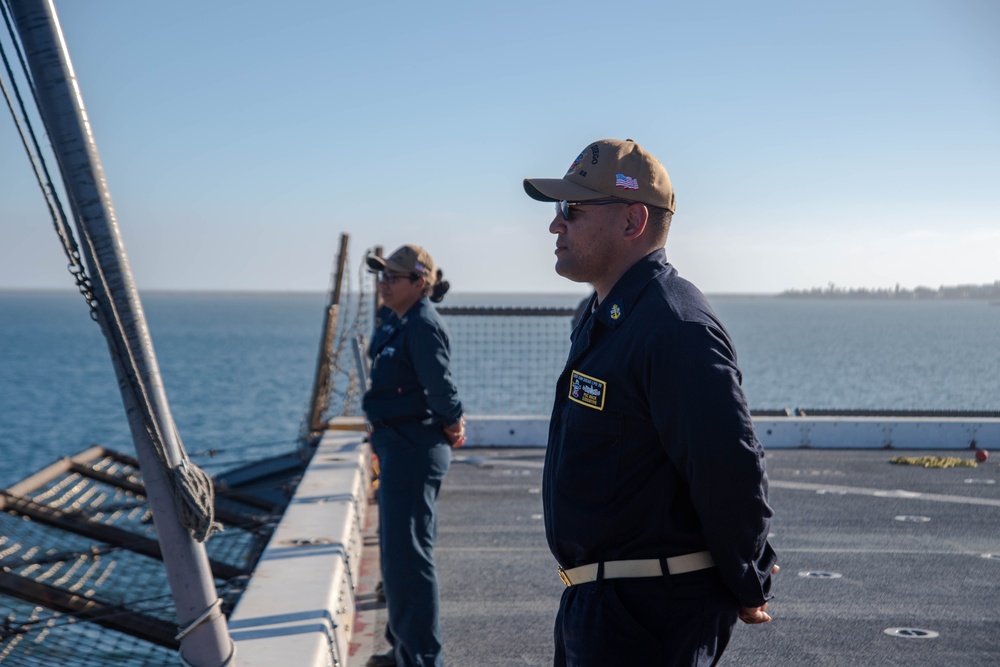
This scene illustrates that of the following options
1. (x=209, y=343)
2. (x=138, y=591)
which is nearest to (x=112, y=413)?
(x=138, y=591)

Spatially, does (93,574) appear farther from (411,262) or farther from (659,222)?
(659,222)

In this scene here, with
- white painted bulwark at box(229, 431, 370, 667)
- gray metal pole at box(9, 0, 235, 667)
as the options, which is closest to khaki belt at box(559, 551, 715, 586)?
gray metal pole at box(9, 0, 235, 667)

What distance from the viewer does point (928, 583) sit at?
6.29m

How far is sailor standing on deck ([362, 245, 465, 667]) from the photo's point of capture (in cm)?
477

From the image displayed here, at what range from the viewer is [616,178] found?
2854 millimetres

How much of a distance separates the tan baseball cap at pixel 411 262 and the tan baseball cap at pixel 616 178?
231cm

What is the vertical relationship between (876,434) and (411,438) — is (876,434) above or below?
below

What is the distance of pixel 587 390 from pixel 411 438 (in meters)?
2.38

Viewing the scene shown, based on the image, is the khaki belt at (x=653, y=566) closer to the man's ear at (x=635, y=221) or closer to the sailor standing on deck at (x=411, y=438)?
the man's ear at (x=635, y=221)

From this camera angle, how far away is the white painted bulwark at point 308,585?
3.99m

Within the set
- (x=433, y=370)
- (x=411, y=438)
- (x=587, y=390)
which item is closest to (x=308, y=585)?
(x=411, y=438)

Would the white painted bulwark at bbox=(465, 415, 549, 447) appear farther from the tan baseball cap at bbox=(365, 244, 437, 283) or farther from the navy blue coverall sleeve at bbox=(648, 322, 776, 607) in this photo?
the navy blue coverall sleeve at bbox=(648, 322, 776, 607)

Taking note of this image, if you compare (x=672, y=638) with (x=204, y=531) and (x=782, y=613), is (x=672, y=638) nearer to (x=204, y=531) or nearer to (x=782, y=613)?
(x=204, y=531)

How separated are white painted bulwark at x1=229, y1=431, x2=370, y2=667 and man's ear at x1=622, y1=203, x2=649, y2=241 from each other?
219 centimetres
